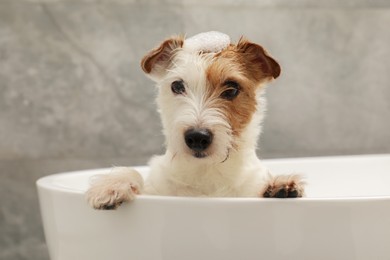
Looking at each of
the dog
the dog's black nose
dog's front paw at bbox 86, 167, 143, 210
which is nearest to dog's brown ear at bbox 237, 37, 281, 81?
the dog

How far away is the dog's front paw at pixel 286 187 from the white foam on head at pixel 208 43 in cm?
38

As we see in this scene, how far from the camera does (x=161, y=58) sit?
1.50 meters

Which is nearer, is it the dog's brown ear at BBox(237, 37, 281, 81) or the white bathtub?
the white bathtub

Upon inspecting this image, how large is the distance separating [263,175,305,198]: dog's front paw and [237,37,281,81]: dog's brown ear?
305mm

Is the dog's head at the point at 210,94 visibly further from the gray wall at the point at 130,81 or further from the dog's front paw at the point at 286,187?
the gray wall at the point at 130,81

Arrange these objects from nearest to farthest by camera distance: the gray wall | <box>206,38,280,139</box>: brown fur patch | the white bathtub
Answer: the white bathtub
<box>206,38,280,139</box>: brown fur patch
the gray wall

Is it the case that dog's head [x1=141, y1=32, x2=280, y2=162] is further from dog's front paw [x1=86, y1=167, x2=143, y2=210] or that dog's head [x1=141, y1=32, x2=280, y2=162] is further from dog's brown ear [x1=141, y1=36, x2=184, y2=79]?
dog's front paw [x1=86, y1=167, x2=143, y2=210]

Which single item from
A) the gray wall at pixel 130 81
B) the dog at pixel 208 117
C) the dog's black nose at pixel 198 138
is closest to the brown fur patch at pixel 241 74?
the dog at pixel 208 117

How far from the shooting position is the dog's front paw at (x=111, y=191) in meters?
1.14

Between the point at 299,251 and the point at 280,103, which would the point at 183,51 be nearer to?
the point at 299,251

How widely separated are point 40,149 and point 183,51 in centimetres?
88

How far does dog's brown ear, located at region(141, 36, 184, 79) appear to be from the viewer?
4.75 feet

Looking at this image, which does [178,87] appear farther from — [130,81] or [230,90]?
[130,81]

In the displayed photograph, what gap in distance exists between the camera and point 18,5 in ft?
6.88
